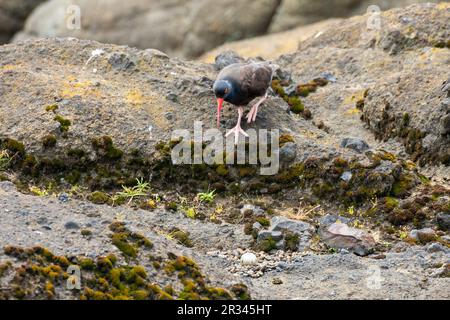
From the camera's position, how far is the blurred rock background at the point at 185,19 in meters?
31.0

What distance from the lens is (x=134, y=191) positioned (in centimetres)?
1298

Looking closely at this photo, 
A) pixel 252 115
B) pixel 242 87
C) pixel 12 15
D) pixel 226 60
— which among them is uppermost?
pixel 12 15

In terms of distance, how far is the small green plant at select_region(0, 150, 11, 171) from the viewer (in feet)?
43.0

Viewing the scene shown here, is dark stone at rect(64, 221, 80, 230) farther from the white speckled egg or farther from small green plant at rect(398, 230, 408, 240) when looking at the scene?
small green plant at rect(398, 230, 408, 240)

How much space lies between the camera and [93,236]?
34.9 feet

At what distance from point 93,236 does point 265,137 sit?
13.0 feet

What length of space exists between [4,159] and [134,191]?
191 cm

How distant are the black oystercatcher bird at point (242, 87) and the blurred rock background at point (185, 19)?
1573 centimetres

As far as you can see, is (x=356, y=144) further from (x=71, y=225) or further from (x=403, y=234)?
(x=71, y=225)

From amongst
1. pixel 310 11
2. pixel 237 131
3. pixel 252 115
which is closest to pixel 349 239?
pixel 237 131

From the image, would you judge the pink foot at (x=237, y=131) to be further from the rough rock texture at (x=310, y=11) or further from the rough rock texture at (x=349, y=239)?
the rough rock texture at (x=310, y=11)

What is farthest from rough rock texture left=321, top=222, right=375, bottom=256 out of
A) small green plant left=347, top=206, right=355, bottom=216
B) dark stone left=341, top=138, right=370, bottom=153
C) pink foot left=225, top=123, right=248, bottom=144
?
pink foot left=225, top=123, right=248, bottom=144

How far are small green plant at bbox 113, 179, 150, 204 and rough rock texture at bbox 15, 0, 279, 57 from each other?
19.0m
